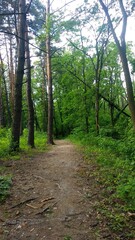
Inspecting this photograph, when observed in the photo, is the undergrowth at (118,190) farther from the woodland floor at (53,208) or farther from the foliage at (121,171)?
the woodland floor at (53,208)

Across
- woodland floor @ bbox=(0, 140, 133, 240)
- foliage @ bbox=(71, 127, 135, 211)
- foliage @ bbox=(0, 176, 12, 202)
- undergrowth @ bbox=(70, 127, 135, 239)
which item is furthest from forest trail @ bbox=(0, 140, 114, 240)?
foliage @ bbox=(71, 127, 135, 211)

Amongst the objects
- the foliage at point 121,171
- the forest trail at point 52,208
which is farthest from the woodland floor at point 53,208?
the foliage at point 121,171

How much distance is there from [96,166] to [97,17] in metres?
8.96

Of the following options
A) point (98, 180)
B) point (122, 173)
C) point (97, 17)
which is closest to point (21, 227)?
point (98, 180)

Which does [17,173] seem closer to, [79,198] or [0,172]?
[0,172]

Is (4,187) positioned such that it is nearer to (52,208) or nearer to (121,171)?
(52,208)

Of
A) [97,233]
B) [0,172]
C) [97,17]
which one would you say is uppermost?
[97,17]

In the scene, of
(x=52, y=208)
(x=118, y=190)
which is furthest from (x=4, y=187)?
(x=118, y=190)

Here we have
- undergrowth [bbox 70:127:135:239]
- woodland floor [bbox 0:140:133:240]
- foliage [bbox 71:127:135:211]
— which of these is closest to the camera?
woodland floor [bbox 0:140:133:240]

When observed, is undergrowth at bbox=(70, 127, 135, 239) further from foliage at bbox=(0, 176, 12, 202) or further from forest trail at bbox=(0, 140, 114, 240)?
foliage at bbox=(0, 176, 12, 202)

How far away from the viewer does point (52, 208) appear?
14.8 ft

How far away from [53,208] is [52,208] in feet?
0.06

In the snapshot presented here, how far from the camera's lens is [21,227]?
385cm

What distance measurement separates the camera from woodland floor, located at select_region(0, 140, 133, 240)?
3.67m
